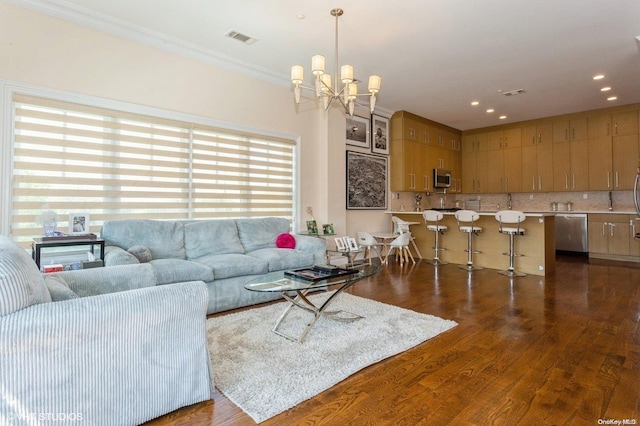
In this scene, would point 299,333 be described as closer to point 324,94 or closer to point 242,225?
point 242,225

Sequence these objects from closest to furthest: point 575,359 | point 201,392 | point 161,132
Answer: point 201,392 < point 575,359 < point 161,132

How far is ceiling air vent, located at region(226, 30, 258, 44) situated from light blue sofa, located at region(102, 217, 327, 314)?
85.4 inches

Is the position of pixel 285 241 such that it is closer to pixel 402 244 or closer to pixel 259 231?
pixel 259 231

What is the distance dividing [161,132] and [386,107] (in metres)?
4.34

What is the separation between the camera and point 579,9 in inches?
131

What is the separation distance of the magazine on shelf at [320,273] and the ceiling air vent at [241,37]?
9.11 ft

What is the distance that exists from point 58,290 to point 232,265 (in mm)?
1837

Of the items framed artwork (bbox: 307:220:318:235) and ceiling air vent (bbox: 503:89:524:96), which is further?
ceiling air vent (bbox: 503:89:524:96)

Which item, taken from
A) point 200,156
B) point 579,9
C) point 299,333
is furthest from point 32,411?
point 579,9

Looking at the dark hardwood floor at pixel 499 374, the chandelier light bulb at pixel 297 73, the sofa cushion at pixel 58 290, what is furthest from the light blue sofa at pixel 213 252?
the chandelier light bulb at pixel 297 73

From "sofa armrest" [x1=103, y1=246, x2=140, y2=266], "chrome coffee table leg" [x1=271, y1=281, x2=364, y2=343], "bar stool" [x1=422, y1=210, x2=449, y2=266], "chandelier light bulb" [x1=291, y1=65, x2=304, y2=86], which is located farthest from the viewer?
"bar stool" [x1=422, y1=210, x2=449, y2=266]

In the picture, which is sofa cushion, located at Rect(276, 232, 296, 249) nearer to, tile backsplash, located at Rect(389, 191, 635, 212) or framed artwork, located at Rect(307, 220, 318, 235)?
framed artwork, located at Rect(307, 220, 318, 235)

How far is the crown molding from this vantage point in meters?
Answer: 3.23

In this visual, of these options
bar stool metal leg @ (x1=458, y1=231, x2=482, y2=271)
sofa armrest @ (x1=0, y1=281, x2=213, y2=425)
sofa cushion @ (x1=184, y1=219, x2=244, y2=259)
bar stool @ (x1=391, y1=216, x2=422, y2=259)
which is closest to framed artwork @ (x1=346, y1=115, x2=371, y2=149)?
bar stool @ (x1=391, y1=216, x2=422, y2=259)
